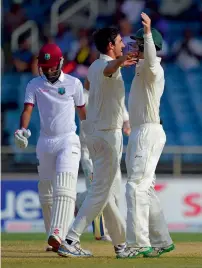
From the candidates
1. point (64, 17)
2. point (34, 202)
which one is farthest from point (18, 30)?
point (34, 202)

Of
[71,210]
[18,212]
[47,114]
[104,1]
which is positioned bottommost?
[18,212]

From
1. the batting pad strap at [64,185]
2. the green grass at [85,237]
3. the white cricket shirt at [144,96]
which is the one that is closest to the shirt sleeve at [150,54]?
the white cricket shirt at [144,96]

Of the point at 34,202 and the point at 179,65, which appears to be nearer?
the point at 34,202

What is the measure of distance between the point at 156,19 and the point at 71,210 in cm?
1214

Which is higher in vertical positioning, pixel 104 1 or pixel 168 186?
pixel 104 1

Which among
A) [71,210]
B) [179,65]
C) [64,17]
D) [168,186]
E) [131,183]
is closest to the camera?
[131,183]

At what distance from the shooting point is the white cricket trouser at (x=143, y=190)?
33.9 feet

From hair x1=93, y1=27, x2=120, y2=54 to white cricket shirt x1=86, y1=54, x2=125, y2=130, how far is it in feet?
0.36

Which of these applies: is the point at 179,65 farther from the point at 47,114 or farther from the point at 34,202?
the point at 47,114

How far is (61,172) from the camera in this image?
11172mm

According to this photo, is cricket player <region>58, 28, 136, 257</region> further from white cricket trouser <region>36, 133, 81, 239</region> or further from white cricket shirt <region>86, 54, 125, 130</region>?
white cricket trouser <region>36, 133, 81, 239</region>

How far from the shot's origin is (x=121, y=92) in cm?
1078

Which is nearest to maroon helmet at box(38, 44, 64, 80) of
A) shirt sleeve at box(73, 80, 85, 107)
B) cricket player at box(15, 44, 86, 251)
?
cricket player at box(15, 44, 86, 251)

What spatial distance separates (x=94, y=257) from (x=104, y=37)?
2.19 meters
